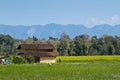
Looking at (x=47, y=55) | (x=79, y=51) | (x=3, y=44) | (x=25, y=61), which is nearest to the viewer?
(x=25, y=61)

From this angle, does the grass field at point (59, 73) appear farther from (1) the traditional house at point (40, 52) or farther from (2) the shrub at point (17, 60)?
(1) the traditional house at point (40, 52)

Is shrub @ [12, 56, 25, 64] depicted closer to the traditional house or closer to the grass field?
the traditional house

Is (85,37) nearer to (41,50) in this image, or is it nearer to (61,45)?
(61,45)

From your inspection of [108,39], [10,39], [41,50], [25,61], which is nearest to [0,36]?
[10,39]

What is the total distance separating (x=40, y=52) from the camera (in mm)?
105000

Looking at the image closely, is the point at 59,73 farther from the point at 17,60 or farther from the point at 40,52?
the point at 40,52

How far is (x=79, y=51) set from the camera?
493 feet

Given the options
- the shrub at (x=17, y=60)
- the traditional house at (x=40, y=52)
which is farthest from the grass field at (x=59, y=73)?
the traditional house at (x=40, y=52)

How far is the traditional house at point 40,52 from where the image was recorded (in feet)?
335

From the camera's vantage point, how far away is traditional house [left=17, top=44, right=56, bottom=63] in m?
102

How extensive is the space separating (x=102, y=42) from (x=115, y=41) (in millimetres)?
7949

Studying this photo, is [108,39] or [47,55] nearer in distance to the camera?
[47,55]

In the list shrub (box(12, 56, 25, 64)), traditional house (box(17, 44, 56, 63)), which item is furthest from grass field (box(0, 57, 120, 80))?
traditional house (box(17, 44, 56, 63))

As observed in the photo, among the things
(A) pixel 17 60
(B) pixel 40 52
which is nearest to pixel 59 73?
(A) pixel 17 60
